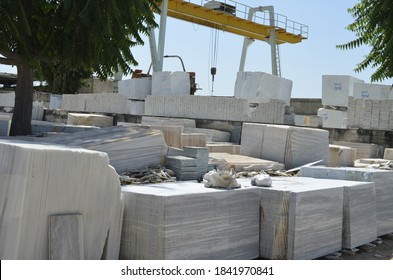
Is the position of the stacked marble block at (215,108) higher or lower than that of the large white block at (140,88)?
lower

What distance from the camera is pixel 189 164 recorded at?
536 centimetres

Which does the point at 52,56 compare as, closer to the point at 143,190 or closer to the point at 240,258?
the point at 143,190

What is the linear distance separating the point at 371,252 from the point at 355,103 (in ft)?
22.7

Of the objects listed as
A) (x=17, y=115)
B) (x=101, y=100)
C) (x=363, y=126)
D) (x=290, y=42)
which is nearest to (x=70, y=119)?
(x=17, y=115)

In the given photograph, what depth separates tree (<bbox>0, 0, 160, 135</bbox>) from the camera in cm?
650

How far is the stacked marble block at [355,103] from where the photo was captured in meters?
11.2

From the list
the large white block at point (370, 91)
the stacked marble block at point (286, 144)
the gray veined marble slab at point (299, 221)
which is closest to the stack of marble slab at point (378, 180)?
the stacked marble block at point (286, 144)

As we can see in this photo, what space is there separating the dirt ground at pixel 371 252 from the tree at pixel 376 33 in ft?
11.6

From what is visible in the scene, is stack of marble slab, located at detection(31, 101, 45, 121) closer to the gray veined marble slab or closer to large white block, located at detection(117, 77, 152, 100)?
large white block, located at detection(117, 77, 152, 100)

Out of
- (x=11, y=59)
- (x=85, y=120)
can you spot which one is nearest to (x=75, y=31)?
(x=11, y=59)

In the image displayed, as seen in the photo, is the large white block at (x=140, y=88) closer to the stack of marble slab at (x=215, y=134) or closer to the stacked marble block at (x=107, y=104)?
the stacked marble block at (x=107, y=104)

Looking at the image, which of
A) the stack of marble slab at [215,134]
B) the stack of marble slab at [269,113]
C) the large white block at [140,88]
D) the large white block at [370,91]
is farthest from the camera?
the large white block at [140,88]

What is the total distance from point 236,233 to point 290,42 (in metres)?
26.2

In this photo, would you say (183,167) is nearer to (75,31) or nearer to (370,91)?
(75,31)
